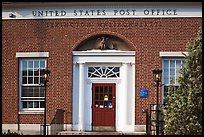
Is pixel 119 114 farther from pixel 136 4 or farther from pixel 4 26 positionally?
pixel 4 26

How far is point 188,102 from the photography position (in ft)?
36.2

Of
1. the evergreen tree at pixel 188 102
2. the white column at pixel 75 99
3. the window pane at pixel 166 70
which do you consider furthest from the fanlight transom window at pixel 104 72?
the evergreen tree at pixel 188 102

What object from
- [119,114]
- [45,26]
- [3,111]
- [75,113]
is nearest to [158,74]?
[119,114]

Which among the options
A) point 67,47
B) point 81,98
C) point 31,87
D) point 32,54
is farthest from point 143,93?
point 32,54

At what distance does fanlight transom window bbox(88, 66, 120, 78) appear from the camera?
18.3m

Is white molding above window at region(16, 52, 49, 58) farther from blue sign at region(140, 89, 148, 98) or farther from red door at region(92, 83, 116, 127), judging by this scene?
blue sign at region(140, 89, 148, 98)

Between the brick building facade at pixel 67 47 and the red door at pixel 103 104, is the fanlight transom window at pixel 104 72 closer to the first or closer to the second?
the red door at pixel 103 104

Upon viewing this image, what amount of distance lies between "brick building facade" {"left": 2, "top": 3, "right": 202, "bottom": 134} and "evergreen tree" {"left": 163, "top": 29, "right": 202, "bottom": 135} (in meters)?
6.16

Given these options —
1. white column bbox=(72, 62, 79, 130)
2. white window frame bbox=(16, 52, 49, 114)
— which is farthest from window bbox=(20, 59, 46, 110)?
white column bbox=(72, 62, 79, 130)

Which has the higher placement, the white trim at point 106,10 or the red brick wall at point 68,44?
the white trim at point 106,10

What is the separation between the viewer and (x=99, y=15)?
1812cm

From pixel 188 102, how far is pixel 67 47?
8.42 metres

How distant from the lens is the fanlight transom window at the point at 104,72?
18297mm

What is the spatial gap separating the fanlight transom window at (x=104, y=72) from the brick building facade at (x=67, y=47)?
2.73 ft
